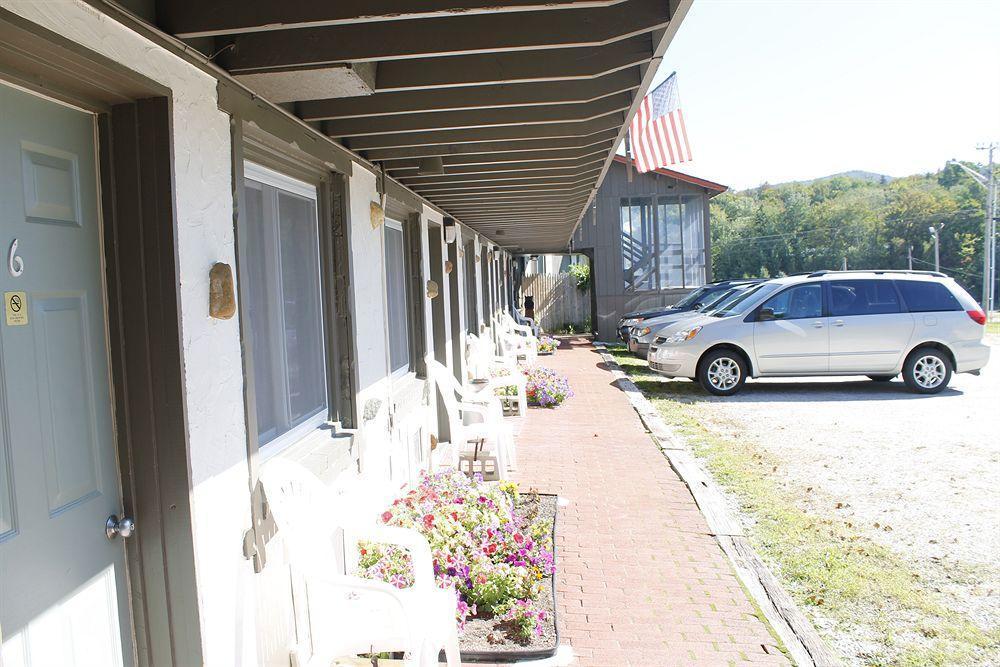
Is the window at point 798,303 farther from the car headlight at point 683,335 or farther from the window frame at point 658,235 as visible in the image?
the window frame at point 658,235

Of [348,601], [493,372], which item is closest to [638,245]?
[493,372]

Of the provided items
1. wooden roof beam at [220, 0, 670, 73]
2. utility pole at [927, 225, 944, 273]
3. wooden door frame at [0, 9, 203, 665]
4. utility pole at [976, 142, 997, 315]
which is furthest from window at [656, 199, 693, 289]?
utility pole at [927, 225, 944, 273]

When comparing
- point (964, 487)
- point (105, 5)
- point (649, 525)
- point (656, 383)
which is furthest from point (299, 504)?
point (656, 383)

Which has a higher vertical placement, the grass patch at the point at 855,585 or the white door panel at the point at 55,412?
the white door panel at the point at 55,412

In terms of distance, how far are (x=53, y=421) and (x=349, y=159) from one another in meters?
2.46

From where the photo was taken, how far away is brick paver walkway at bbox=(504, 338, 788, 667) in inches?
129

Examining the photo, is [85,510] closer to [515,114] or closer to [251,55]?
[251,55]

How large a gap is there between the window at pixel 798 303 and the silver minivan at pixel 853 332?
0.01 meters

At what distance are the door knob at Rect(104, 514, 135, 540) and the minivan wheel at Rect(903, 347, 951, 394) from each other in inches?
421

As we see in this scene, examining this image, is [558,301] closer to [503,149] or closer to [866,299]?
[866,299]

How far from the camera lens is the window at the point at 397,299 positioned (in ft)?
18.6

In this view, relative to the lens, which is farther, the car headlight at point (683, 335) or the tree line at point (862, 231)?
the tree line at point (862, 231)

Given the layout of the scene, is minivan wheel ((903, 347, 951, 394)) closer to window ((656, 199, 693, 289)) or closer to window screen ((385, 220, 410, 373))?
window screen ((385, 220, 410, 373))

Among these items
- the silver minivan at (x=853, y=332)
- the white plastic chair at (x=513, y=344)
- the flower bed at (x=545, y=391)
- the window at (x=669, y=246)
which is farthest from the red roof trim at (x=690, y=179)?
the flower bed at (x=545, y=391)
